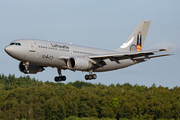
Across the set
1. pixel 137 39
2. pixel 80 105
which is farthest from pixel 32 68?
pixel 80 105

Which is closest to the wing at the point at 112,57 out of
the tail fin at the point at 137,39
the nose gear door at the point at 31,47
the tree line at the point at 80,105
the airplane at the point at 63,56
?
the airplane at the point at 63,56

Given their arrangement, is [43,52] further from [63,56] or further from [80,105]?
[80,105]

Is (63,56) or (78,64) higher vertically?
(63,56)

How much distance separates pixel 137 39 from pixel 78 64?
1898cm

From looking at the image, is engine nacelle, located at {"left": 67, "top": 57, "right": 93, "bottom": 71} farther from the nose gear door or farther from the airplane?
the nose gear door

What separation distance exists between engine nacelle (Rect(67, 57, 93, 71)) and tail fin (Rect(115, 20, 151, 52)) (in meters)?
14.3

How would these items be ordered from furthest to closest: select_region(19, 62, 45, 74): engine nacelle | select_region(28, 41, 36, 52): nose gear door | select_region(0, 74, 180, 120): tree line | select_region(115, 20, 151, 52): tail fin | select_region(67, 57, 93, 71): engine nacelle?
select_region(0, 74, 180, 120): tree line → select_region(115, 20, 151, 52): tail fin → select_region(19, 62, 45, 74): engine nacelle → select_region(67, 57, 93, 71): engine nacelle → select_region(28, 41, 36, 52): nose gear door

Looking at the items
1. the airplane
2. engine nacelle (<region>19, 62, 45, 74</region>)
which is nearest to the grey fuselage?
the airplane

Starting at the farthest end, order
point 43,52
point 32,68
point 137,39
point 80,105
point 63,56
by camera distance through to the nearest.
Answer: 1. point 80,105
2. point 137,39
3. point 32,68
4. point 63,56
5. point 43,52

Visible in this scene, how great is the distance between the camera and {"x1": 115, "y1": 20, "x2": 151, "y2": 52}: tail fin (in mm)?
55219

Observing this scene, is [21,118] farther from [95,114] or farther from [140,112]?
[140,112]

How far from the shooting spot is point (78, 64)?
40.5 metres

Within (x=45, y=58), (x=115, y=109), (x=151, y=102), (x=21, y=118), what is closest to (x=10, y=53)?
(x=45, y=58)

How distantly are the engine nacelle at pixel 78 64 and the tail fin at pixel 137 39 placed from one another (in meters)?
14.3
